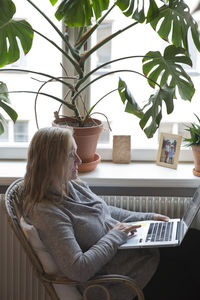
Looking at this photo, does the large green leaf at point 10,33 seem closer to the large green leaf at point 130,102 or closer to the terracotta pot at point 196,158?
the large green leaf at point 130,102

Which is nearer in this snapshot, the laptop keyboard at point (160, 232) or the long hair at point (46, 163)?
the long hair at point (46, 163)

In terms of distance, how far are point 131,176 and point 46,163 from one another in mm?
713

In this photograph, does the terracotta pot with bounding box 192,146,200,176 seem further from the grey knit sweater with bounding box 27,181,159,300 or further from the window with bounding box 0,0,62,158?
the window with bounding box 0,0,62,158

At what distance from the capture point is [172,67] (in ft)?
7.18

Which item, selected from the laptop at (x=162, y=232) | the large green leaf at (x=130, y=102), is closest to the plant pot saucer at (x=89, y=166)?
the large green leaf at (x=130, y=102)

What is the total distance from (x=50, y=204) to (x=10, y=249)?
0.69 metres

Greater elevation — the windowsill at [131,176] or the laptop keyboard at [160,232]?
the windowsill at [131,176]

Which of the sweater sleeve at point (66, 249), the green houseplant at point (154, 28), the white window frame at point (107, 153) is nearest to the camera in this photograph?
the sweater sleeve at point (66, 249)

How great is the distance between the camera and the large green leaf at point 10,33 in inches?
76.9

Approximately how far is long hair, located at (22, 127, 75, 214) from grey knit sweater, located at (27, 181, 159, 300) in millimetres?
55

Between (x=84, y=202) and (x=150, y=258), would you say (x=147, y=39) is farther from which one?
(x=150, y=258)

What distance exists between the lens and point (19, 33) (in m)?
2.06

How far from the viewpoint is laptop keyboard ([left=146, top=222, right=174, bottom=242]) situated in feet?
6.15

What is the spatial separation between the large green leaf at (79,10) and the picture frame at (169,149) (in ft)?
2.77
